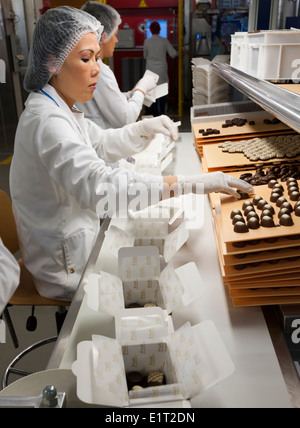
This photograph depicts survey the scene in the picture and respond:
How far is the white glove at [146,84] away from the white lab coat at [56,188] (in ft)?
4.32

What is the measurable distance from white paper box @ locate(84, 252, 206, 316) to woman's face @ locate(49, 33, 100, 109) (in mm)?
868

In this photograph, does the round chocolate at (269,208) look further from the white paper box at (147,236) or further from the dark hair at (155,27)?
the dark hair at (155,27)

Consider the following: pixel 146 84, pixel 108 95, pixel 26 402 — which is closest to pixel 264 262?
pixel 26 402

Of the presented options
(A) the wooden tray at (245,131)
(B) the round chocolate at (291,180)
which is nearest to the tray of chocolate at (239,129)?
(A) the wooden tray at (245,131)

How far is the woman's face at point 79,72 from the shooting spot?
1.55 m

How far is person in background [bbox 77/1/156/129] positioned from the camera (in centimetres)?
274

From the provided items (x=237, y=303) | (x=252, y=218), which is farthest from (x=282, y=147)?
(x=237, y=303)

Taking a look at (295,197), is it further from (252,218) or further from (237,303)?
(237,303)

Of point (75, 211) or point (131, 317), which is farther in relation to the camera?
point (75, 211)

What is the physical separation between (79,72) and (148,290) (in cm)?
93

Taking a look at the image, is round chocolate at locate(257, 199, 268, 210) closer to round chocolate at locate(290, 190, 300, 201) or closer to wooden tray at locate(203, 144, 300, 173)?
round chocolate at locate(290, 190, 300, 201)

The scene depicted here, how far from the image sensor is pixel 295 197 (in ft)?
4.28

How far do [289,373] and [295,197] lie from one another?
23.9 inches

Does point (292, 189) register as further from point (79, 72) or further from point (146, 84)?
point (146, 84)
